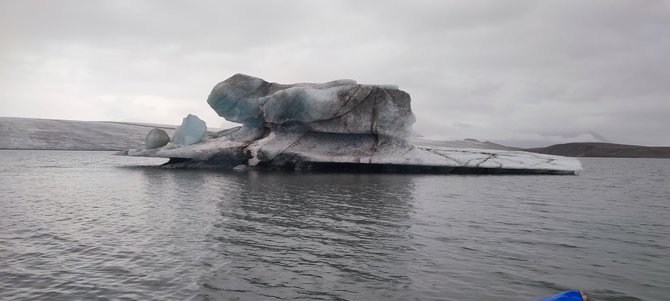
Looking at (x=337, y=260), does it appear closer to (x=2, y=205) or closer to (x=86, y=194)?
(x=2, y=205)

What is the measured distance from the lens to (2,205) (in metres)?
16.2

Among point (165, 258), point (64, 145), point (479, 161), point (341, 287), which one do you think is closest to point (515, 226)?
point (341, 287)

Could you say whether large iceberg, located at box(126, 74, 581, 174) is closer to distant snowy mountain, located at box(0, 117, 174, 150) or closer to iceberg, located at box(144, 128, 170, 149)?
iceberg, located at box(144, 128, 170, 149)

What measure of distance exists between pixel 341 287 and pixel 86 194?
688 inches

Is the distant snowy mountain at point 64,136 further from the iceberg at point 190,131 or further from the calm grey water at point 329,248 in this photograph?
the calm grey water at point 329,248

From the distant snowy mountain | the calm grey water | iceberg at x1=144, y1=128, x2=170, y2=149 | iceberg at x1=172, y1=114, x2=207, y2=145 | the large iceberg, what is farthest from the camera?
the distant snowy mountain

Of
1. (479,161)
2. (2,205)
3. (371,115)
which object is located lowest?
(2,205)

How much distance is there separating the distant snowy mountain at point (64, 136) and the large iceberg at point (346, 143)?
72359mm

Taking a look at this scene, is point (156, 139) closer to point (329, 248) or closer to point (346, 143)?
point (346, 143)

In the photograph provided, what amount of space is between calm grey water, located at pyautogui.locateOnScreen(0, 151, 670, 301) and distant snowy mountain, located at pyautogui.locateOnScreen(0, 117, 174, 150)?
3555 inches

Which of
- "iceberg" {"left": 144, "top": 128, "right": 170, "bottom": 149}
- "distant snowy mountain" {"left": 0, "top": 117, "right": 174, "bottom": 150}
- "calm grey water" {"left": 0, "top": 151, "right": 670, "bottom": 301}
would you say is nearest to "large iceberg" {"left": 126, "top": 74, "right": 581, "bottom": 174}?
"iceberg" {"left": 144, "top": 128, "right": 170, "bottom": 149}

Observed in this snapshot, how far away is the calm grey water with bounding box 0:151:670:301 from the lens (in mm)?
7352

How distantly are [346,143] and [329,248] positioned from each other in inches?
1066

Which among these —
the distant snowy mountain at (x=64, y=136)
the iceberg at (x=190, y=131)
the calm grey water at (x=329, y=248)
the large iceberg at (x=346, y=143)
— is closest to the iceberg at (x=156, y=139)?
the iceberg at (x=190, y=131)
